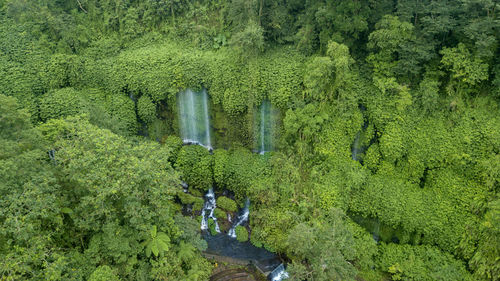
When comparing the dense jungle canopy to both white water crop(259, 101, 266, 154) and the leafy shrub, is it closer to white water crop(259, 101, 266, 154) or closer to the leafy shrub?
A: the leafy shrub

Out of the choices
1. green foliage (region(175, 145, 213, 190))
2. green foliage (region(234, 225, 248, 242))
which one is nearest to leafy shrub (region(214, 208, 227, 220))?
green foliage (region(234, 225, 248, 242))

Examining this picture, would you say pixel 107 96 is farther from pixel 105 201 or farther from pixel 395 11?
pixel 395 11

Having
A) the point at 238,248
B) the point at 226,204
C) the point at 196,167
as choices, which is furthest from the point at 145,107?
the point at 238,248

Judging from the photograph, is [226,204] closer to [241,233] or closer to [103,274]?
[241,233]

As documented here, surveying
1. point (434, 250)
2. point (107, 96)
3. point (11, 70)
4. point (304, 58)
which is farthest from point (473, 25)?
point (11, 70)

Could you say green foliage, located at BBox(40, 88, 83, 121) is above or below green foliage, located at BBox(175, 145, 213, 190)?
above

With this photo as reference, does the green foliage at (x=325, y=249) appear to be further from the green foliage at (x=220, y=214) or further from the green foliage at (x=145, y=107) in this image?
the green foliage at (x=145, y=107)
